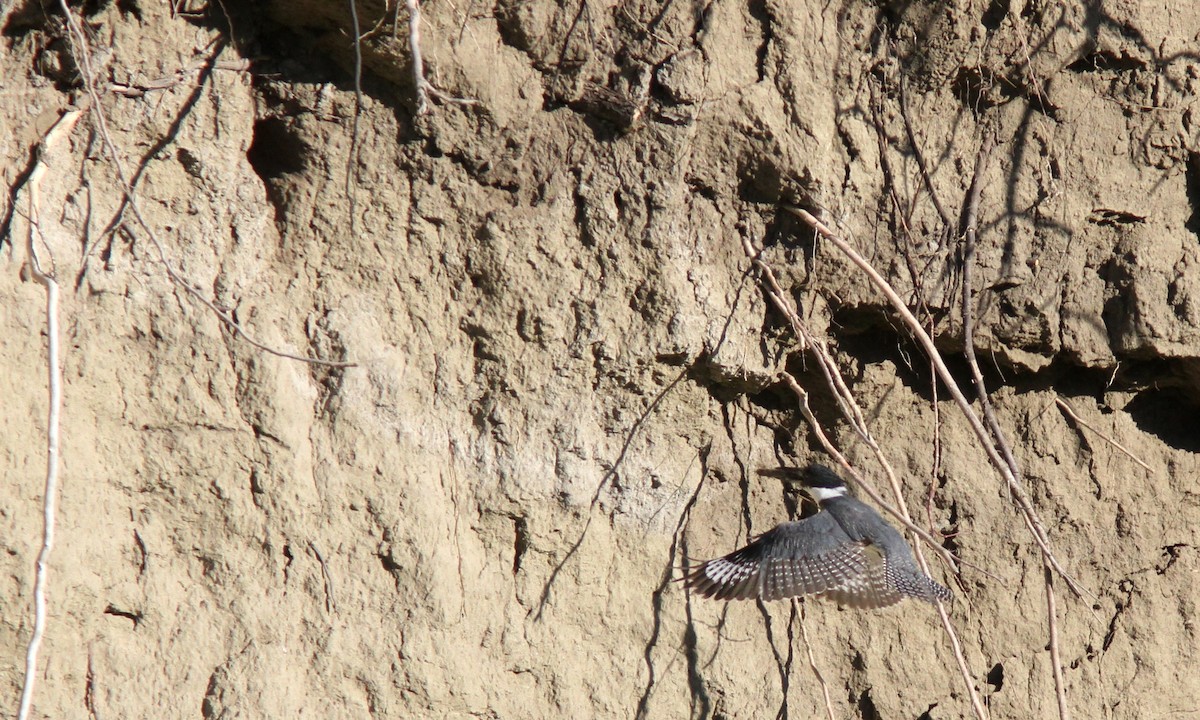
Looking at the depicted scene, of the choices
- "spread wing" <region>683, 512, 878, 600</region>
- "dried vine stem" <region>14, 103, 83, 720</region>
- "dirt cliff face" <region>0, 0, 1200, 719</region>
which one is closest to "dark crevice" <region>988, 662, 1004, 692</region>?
"dirt cliff face" <region>0, 0, 1200, 719</region>

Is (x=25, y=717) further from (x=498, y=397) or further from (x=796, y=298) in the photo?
(x=796, y=298)

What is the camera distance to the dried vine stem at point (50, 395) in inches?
115

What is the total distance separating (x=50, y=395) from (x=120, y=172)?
24.1 inches

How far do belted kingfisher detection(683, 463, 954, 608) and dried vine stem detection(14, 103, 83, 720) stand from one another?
179cm

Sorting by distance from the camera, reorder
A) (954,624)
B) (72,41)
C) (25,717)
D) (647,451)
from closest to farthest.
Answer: (25,717) → (72,41) → (647,451) → (954,624)

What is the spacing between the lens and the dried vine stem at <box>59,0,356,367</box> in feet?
10.7

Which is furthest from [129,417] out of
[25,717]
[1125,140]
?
[1125,140]

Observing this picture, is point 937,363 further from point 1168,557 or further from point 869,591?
→ point 1168,557

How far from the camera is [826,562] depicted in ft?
13.1

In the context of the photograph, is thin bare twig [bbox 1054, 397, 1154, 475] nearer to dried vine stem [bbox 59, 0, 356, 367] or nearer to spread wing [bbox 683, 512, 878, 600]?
spread wing [bbox 683, 512, 878, 600]

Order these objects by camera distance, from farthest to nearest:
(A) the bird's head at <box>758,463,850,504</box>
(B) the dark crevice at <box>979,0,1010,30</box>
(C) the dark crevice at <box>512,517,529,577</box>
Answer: (B) the dark crevice at <box>979,0,1010,30</box>
(A) the bird's head at <box>758,463,850,504</box>
(C) the dark crevice at <box>512,517,529,577</box>

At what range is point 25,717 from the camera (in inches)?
113

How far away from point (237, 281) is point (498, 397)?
85cm

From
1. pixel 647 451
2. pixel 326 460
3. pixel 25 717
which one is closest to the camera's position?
pixel 25 717
